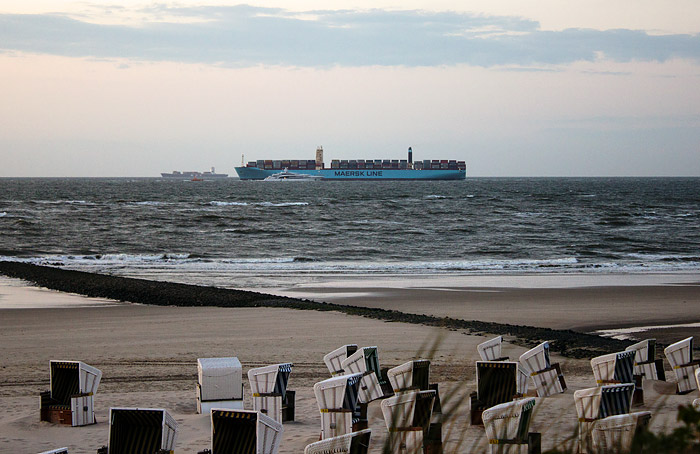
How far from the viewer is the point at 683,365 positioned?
6.97 m

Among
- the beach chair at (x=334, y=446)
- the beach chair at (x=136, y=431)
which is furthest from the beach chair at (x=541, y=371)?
the beach chair at (x=136, y=431)

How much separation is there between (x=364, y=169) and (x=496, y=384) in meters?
118

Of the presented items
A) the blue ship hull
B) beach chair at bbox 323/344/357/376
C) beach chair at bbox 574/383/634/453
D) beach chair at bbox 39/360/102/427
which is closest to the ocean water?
beach chair at bbox 323/344/357/376

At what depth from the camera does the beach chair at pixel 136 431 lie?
4.77 metres

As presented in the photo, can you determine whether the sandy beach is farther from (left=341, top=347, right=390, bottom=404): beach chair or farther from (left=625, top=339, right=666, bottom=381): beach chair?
(left=341, top=347, right=390, bottom=404): beach chair

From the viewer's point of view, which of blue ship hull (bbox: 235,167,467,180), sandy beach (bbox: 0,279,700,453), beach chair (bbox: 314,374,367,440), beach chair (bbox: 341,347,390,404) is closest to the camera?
beach chair (bbox: 314,374,367,440)

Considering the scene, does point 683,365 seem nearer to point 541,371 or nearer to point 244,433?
point 541,371

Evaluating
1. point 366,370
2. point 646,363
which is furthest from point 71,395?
point 646,363

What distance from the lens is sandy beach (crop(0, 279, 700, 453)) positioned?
5.85 metres

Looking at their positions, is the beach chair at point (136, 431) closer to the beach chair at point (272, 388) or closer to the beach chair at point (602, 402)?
the beach chair at point (272, 388)

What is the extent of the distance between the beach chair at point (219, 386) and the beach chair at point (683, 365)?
3.98 m

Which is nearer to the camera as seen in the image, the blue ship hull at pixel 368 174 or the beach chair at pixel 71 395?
the beach chair at pixel 71 395

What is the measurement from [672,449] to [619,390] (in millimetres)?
3255

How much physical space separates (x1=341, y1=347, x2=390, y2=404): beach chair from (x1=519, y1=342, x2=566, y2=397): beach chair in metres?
1.35
